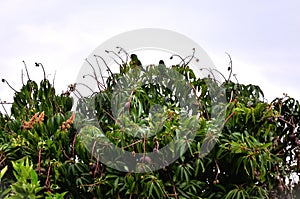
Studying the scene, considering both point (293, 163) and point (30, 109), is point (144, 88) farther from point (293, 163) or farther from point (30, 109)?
point (293, 163)

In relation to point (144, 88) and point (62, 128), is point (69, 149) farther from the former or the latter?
point (144, 88)

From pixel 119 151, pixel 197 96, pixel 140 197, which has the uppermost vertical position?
pixel 197 96

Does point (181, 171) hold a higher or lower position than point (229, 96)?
lower

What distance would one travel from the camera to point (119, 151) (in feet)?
12.3

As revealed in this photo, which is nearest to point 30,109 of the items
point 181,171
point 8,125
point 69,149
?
point 8,125

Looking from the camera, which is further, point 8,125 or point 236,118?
point 8,125

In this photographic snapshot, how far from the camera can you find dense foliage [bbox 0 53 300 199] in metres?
3.67

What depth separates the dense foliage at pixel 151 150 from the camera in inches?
145

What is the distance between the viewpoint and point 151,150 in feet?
12.2

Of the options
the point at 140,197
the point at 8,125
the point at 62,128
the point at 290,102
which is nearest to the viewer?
the point at 140,197

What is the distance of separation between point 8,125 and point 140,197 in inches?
51.3

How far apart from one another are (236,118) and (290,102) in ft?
2.90

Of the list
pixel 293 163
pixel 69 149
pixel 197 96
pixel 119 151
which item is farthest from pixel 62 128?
pixel 293 163

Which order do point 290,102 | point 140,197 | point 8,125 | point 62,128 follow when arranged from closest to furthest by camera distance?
point 140,197, point 62,128, point 8,125, point 290,102
